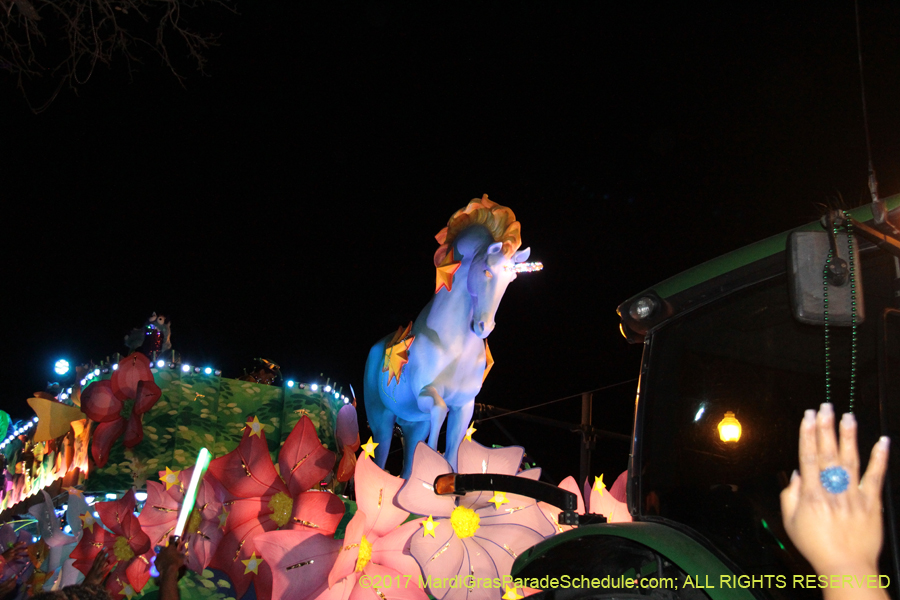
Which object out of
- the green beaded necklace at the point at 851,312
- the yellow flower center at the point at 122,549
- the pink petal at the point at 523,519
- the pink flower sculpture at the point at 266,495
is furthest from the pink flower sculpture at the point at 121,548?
the green beaded necklace at the point at 851,312

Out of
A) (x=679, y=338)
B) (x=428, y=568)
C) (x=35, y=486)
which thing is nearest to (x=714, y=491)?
(x=679, y=338)

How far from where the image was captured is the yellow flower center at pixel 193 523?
3.93 m

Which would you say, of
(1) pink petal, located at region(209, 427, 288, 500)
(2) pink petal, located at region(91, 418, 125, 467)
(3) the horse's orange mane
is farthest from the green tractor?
(2) pink petal, located at region(91, 418, 125, 467)

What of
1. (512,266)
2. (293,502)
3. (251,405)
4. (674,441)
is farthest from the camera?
(251,405)

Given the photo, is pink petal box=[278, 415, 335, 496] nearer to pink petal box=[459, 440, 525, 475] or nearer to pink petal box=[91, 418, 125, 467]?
pink petal box=[459, 440, 525, 475]

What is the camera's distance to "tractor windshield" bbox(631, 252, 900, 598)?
7.22 feet

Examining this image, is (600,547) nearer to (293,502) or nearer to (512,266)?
(293,502)

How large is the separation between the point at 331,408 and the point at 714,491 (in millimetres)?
7831

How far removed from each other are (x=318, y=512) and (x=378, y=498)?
0.40 meters

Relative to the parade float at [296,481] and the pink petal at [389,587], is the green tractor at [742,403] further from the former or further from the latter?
the pink petal at [389,587]

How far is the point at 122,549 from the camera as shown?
4090 millimetres

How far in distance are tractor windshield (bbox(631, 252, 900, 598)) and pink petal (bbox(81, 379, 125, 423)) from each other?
5976 millimetres

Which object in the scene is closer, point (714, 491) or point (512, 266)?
point (714, 491)

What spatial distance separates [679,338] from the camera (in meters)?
2.84
